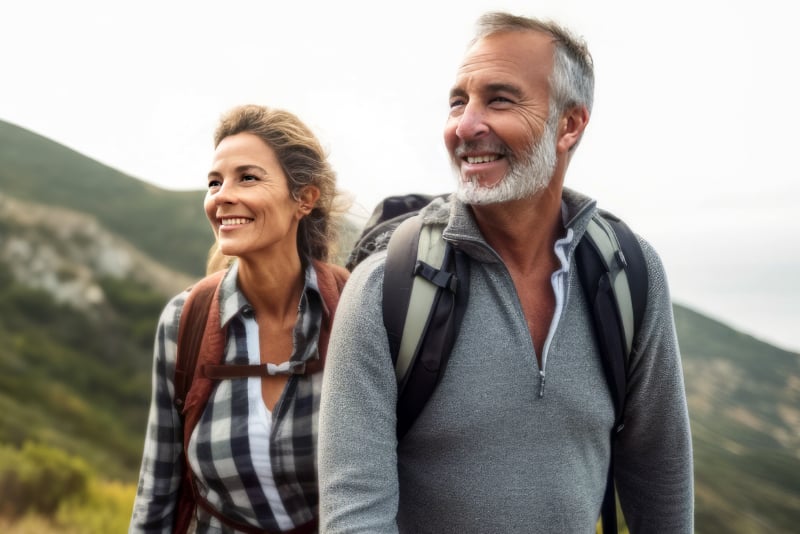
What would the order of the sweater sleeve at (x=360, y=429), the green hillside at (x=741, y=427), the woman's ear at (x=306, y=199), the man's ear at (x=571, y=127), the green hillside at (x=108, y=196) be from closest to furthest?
the sweater sleeve at (x=360, y=429), the man's ear at (x=571, y=127), the woman's ear at (x=306, y=199), the green hillside at (x=108, y=196), the green hillside at (x=741, y=427)

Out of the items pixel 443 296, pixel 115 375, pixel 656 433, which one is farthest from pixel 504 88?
pixel 115 375

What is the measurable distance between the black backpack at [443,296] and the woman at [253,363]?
13.7 inches

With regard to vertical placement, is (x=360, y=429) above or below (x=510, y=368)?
below

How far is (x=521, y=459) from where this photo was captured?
6.23ft

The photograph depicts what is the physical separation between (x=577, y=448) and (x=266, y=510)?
112 cm

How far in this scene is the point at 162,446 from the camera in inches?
95.7

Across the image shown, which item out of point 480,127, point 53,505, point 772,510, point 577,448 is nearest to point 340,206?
point 480,127

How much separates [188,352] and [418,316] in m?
1.02

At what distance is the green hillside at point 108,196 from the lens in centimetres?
611

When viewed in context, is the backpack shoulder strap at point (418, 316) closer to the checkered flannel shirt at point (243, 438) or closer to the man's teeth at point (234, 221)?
the checkered flannel shirt at point (243, 438)

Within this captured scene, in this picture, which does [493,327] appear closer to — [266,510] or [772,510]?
[266,510]

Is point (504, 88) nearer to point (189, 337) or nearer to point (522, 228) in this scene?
point (522, 228)

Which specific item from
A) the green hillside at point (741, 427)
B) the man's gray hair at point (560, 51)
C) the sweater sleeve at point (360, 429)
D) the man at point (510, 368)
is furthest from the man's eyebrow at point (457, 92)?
the green hillside at point (741, 427)

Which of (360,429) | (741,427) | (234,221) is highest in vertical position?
(234,221)
